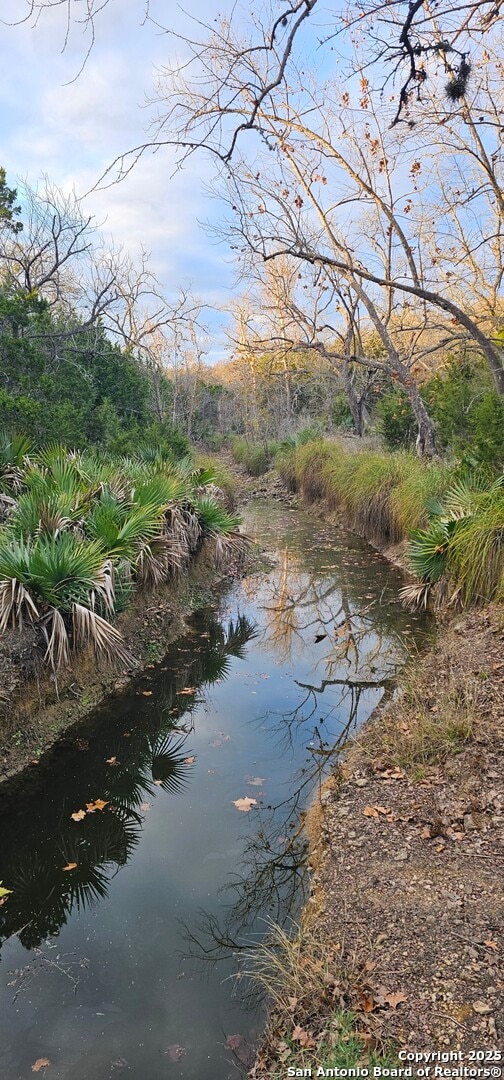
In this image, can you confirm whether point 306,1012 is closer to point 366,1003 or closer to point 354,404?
point 366,1003

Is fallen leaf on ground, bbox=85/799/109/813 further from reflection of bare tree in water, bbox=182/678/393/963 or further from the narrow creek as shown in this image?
reflection of bare tree in water, bbox=182/678/393/963

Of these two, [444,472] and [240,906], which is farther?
[444,472]

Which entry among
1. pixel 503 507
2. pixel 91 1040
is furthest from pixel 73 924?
pixel 503 507

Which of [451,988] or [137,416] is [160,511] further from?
[137,416]

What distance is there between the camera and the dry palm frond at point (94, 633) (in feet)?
20.5

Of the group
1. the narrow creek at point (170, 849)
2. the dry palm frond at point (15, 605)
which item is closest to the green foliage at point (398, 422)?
the narrow creek at point (170, 849)

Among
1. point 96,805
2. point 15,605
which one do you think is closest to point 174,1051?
point 96,805

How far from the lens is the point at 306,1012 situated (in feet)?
9.73

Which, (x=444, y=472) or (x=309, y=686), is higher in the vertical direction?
(x=444, y=472)

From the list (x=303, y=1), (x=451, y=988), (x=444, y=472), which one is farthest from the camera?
(x=444, y=472)

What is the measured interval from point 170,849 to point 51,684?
2.28 meters

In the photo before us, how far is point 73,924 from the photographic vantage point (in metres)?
3.99

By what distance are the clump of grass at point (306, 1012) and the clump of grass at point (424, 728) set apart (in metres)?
1.89

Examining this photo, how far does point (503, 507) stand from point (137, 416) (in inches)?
558
